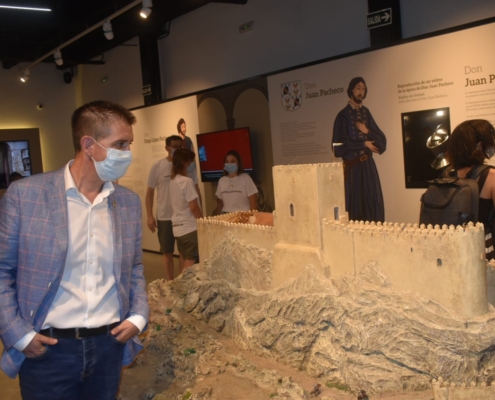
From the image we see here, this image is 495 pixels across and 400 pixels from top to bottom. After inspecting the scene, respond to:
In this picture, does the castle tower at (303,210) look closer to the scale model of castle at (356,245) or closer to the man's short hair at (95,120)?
the scale model of castle at (356,245)

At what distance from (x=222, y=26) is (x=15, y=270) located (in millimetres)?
8249

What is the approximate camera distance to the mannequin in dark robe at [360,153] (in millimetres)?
6953

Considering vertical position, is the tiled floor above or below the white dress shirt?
below

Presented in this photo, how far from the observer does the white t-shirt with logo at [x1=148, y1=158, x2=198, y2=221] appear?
770 cm

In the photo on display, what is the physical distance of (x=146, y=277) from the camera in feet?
32.1

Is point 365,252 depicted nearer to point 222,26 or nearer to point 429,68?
point 429,68

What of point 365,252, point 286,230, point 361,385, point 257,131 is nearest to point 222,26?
point 257,131

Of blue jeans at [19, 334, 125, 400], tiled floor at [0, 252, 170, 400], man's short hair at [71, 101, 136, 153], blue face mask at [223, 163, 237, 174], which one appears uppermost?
man's short hair at [71, 101, 136, 153]

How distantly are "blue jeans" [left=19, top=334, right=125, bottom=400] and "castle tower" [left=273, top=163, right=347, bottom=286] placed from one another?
6.68ft

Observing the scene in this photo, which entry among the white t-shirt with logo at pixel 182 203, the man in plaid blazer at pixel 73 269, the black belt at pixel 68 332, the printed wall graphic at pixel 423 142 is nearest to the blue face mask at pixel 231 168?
the white t-shirt with logo at pixel 182 203

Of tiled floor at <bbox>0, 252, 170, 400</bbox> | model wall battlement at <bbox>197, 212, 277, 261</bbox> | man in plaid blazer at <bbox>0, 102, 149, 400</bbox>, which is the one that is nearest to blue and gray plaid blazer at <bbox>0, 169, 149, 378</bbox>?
man in plaid blazer at <bbox>0, 102, 149, 400</bbox>

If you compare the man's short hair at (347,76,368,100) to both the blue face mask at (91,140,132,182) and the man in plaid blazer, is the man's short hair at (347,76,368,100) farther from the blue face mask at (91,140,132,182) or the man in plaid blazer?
the blue face mask at (91,140,132,182)

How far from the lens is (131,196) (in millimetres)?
3240

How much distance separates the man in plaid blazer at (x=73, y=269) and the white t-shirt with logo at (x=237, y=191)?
4414mm
